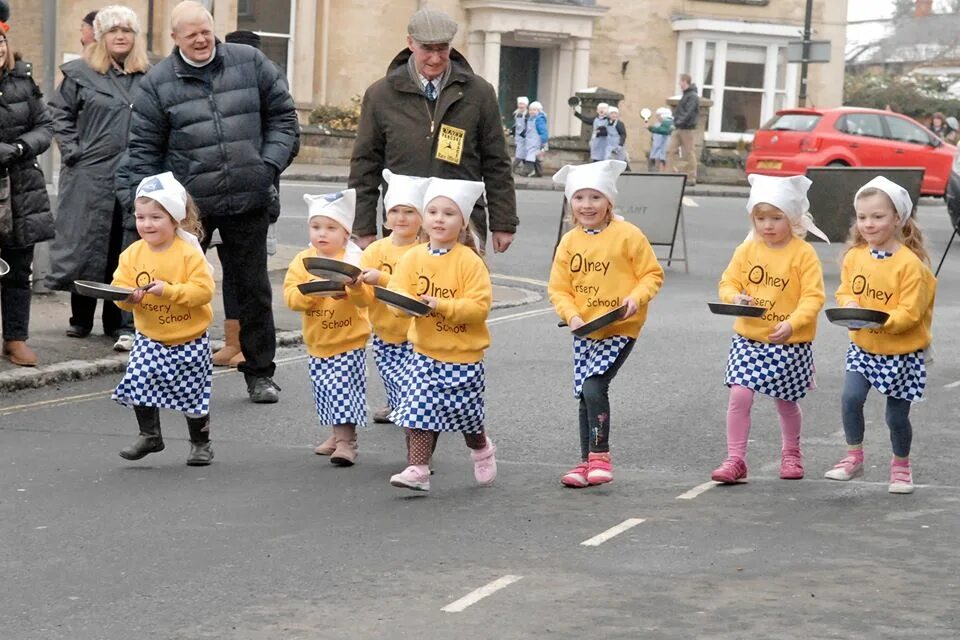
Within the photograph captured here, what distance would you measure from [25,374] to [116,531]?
11.6 feet

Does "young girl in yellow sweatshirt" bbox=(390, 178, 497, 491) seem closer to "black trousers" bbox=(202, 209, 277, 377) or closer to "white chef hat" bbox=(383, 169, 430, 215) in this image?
"white chef hat" bbox=(383, 169, 430, 215)

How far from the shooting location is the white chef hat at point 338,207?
7988 millimetres

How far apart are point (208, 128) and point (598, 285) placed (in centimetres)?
263

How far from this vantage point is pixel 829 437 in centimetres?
886

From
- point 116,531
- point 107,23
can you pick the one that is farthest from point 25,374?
point 116,531

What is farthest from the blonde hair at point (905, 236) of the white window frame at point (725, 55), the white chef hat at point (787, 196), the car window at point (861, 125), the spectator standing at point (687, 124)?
the white window frame at point (725, 55)

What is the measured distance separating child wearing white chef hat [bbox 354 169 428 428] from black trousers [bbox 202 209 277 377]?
1.18 meters

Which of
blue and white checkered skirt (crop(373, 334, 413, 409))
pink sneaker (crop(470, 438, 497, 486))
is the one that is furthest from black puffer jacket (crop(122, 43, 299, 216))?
pink sneaker (crop(470, 438, 497, 486))

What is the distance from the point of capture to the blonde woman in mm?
10672

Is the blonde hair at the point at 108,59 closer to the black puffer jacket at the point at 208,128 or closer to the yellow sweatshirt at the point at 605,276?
the black puffer jacket at the point at 208,128

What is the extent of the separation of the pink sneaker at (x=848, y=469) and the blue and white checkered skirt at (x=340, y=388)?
2110 mm

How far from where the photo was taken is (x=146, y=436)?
7.89m

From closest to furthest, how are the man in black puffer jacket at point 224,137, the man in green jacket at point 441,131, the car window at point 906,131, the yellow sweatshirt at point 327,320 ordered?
the yellow sweatshirt at point 327,320, the man in green jacket at point 441,131, the man in black puffer jacket at point 224,137, the car window at point 906,131

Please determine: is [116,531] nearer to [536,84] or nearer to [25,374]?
[25,374]
